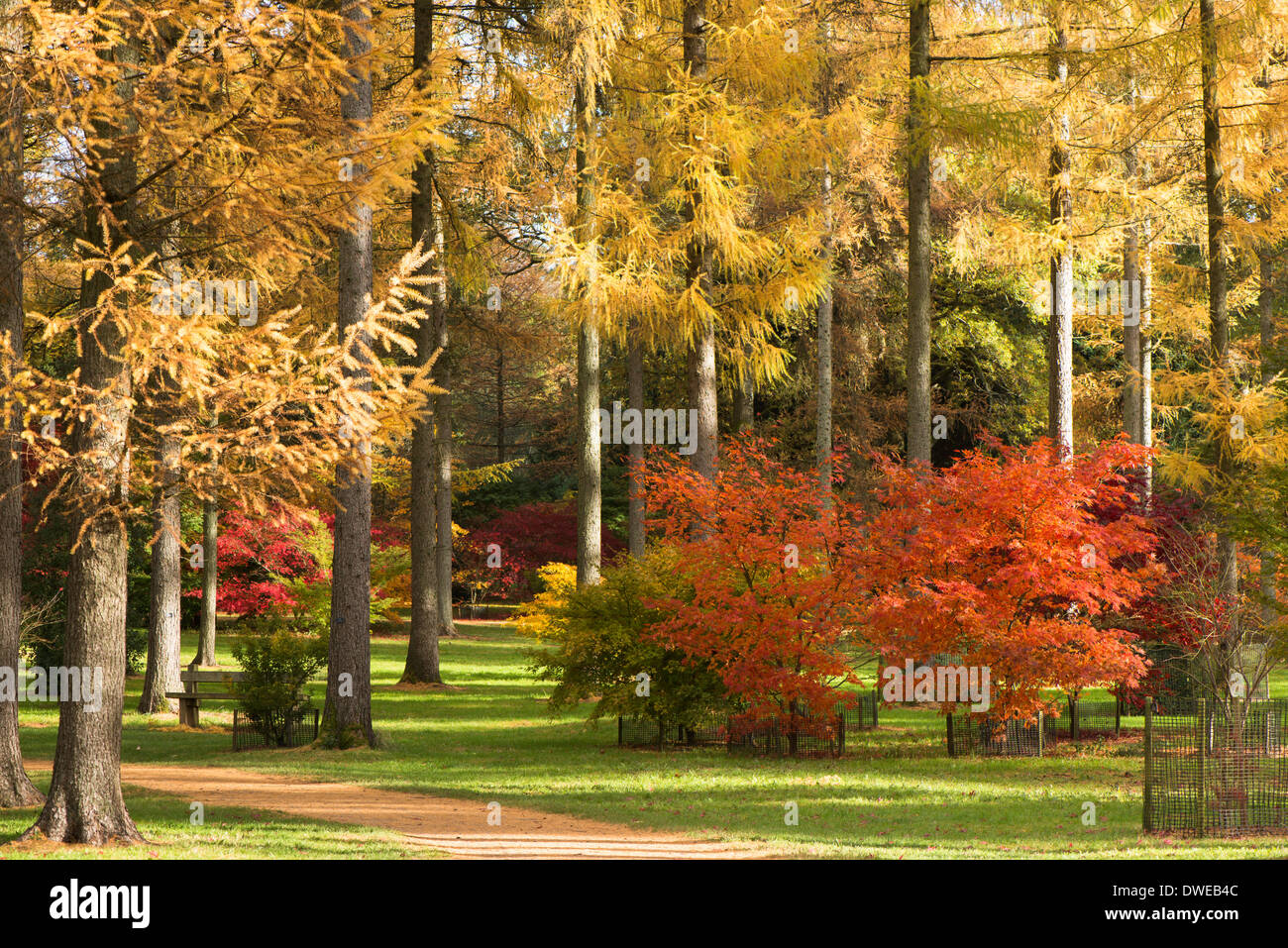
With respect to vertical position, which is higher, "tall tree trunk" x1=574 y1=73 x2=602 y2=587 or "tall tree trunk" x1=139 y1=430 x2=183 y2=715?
"tall tree trunk" x1=574 y1=73 x2=602 y2=587

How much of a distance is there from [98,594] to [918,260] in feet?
40.7

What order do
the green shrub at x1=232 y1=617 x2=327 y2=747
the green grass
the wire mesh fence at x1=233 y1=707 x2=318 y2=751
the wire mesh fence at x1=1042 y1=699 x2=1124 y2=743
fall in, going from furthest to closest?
the wire mesh fence at x1=1042 y1=699 x2=1124 y2=743 < the wire mesh fence at x1=233 y1=707 x2=318 y2=751 < the green shrub at x1=232 y1=617 x2=327 y2=747 < the green grass

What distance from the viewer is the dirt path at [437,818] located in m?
8.74

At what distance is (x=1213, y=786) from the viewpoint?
31.1 ft

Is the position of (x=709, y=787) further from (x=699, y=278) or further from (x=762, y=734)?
(x=699, y=278)

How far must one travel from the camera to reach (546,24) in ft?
57.0

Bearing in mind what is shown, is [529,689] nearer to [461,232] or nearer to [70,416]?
[461,232]

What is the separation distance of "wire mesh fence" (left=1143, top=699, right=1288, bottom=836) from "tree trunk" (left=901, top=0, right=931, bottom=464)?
7.87 meters

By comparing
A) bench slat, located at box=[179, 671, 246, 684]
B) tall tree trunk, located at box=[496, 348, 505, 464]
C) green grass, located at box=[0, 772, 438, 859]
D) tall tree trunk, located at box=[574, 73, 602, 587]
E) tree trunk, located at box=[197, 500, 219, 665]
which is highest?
tall tree trunk, located at box=[496, 348, 505, 464]

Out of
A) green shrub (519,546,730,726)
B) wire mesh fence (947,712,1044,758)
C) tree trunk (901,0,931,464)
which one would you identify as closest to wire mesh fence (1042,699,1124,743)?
wire mesh fence (947,712,1044,758)

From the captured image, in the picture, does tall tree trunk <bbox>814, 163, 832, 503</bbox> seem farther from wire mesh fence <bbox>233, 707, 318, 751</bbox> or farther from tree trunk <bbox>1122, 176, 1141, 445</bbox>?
wire mesh fence <bbox>233, 707, 318, 751</bbox>

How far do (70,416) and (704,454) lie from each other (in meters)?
10.3

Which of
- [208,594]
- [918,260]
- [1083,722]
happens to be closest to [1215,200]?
[918,260]

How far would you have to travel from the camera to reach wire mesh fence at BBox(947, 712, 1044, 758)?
14211mm
